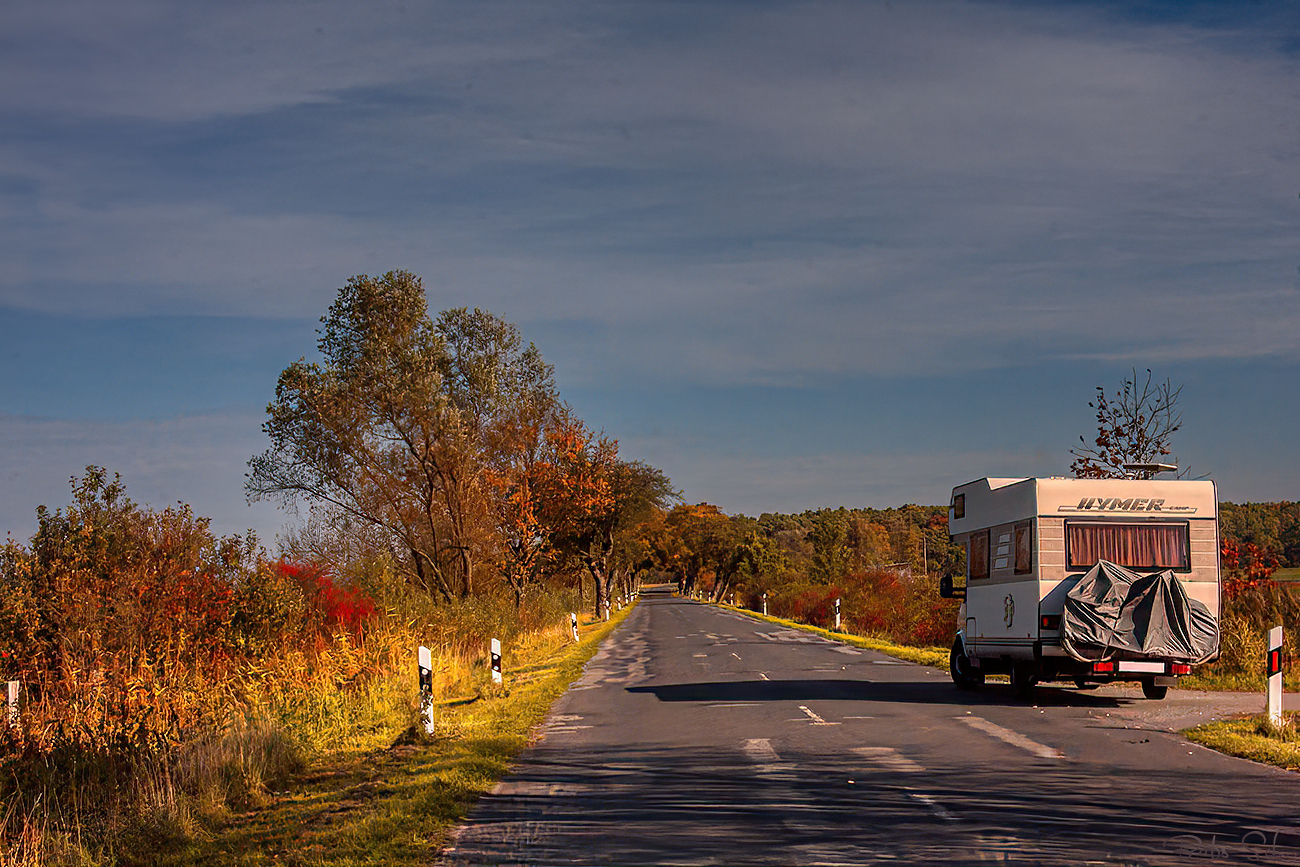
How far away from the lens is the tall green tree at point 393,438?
96.6ft

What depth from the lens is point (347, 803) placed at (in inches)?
379

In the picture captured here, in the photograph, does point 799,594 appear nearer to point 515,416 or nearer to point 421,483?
point 515,416

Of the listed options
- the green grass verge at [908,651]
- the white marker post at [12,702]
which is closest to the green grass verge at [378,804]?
the white marker post at [12,702]

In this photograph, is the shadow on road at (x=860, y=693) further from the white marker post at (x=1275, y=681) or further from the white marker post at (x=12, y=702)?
the white marker post at (x=12, y=702)

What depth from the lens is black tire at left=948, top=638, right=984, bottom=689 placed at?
18531 millimetres

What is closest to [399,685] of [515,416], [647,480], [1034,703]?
[1034,703]

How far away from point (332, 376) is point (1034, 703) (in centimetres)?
2021

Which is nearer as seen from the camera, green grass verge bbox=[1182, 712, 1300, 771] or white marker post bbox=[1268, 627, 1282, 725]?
green grass verge bbox=[1182, 712, 1300, 771]

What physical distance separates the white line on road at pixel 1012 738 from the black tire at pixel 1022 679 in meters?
1.93

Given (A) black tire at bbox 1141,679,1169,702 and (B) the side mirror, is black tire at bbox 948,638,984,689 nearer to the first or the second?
(B) the side mirror

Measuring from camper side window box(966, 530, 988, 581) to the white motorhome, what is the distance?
108cm

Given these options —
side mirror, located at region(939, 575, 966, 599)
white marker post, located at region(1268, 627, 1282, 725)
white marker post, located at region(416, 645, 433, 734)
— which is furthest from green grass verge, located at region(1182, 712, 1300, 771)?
white marker post, located at region(416, 645, 433, 734)

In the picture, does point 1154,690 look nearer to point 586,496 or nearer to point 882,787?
point 882,787

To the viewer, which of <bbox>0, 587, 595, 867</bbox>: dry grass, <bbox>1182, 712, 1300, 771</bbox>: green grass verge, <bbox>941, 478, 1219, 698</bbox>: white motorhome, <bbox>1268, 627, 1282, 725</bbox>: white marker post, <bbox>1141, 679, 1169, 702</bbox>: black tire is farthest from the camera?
<bbox>1141, 679, 1169, 702</bbox>: black tire
